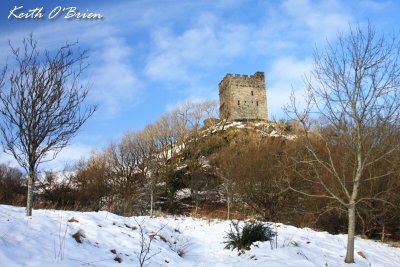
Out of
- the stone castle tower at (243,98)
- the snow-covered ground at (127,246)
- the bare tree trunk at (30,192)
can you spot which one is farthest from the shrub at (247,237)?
the stone castle tower at (243,98)

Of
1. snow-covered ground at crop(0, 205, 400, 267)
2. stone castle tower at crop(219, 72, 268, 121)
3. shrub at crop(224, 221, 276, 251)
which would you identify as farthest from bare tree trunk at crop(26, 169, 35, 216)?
stone castle tower at crop(219, 72, 268, 121)

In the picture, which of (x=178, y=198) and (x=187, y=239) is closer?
(x=187, y=239)

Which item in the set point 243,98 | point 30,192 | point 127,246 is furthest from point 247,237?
point 243,98

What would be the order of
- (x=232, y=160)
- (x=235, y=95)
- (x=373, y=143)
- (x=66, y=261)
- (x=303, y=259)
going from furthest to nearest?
1. (x=235, y=95)
2. (x=232, y=160)
3. (x=373, y=143)
4. (x=303, y=259)
5. (x=66, y=261)

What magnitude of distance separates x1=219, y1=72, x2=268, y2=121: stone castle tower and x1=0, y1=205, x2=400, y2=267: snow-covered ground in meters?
46.6

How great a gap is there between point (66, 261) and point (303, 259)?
5.47 m

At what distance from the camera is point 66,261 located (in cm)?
591

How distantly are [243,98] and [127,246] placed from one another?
53.7 meters

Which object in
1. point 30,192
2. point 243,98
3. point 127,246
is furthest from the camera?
point 243,98

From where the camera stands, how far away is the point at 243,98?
60312mm

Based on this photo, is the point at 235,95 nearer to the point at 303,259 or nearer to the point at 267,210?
the point at 267,210

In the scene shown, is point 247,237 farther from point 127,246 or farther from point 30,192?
point 30,192

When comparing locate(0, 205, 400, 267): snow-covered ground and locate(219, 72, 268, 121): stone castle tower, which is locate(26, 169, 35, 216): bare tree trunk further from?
locate(219, 72, 268, 121): stone castle tower

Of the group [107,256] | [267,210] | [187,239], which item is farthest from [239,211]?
[107,256]
